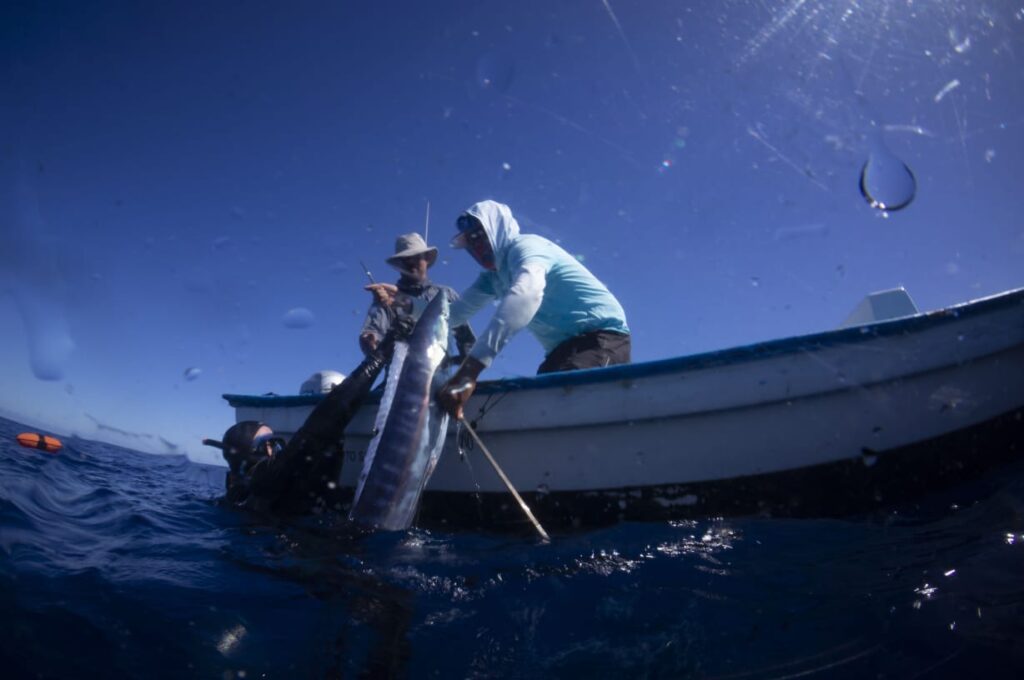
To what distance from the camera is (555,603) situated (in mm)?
1690

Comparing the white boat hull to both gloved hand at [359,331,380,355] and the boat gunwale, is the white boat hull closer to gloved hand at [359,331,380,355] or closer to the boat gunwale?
the boat gunwale

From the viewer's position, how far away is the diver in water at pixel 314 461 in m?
3.48

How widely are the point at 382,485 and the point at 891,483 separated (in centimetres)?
333

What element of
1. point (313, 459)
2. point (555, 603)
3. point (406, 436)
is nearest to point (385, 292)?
point (313, 459)

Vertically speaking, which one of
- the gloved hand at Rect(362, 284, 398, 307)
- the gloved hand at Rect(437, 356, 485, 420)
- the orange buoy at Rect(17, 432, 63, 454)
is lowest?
the orange buoy at Rect(17, 432, 63, 454)

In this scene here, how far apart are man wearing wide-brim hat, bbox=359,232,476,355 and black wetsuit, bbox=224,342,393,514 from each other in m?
0.77

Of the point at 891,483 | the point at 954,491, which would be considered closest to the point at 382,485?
the point at 891,483

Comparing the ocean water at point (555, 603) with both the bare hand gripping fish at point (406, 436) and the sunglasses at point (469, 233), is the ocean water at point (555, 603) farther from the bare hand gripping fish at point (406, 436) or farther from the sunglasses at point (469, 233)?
the sunglasses at point (469, 233)

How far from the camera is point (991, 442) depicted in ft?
8.70

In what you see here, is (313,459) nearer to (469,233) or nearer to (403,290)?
(403,290)

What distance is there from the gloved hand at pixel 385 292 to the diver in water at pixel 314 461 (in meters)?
0.89

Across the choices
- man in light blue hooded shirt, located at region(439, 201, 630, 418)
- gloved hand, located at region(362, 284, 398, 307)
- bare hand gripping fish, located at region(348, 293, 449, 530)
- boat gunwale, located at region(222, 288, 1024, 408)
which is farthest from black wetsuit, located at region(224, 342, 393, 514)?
boat gunwale, located at region(222, 288, 1024, 408)

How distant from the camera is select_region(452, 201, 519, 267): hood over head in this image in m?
3.40

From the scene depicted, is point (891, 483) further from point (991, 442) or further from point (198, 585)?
point (198, 585)
